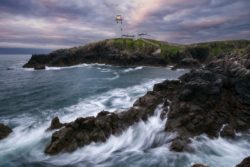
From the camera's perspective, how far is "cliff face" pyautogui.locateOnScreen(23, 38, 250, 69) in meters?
124

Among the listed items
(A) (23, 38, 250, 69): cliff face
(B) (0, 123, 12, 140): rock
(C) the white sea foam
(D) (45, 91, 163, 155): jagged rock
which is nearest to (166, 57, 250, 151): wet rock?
(D) (45, 91, 163, 155): jagged rock

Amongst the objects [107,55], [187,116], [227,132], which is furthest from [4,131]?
[107,55]

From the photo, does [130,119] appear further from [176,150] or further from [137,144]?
[176,150]

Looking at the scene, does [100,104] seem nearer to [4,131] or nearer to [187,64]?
[4,131]

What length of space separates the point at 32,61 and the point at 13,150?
111m

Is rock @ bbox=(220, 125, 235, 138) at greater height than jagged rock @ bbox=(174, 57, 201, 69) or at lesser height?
lesser

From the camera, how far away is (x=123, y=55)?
412ft

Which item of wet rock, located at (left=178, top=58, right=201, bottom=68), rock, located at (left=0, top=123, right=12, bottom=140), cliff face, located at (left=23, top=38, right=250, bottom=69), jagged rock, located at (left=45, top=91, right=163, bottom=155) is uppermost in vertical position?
cliff face, located at (left=23, top=38, right=250, bottom=69)

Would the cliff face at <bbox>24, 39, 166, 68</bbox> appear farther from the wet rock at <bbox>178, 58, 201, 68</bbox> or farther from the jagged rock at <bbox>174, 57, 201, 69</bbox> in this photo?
the wet rock at <bbox>178, 58, 201, 68</bbox>

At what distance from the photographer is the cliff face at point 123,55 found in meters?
124

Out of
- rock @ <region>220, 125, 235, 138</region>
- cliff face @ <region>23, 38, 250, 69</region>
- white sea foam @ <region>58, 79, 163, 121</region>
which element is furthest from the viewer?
cliff face @ <region>23, 38, 250, 69</region>

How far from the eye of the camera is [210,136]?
26031 millimetres

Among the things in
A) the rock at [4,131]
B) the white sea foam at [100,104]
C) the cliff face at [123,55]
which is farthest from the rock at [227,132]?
the cliff face at [123,55]

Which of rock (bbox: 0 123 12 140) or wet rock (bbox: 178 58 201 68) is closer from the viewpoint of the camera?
rock (bbox: 0 123 12 140)
